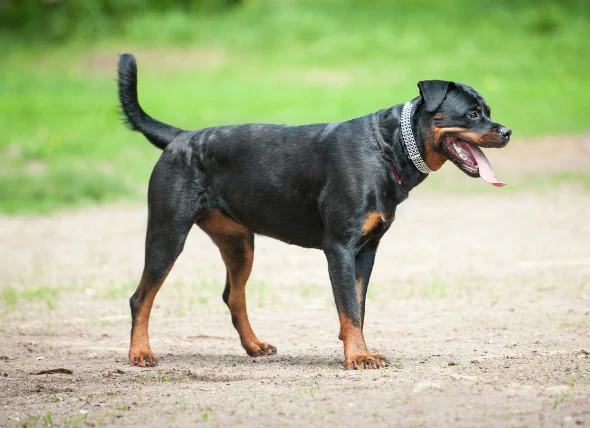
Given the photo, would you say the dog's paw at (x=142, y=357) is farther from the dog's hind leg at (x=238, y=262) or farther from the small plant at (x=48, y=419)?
the small plant at (x=48, y=419)

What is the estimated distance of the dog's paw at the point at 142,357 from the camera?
673cm

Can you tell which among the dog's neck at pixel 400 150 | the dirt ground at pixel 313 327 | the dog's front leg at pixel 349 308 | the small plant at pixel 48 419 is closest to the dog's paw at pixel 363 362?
the dog's front leg at pixel 349 308

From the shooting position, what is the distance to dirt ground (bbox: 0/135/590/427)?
523 cm

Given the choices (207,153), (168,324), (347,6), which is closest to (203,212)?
(207,153)

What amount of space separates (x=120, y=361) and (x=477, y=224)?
678 centimetres

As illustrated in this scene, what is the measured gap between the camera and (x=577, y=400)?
5.08 meters

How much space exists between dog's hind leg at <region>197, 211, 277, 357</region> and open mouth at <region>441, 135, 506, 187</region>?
1.65 metres

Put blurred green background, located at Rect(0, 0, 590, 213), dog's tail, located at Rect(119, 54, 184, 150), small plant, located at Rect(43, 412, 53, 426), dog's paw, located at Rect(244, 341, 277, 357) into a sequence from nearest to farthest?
1. small plant, located at Rect(43, 412, 53, 426)
2. dog's paw, located at Rect(244, 341, 277, 357)
3. dog's tail, located at Rect(119, 54, 184, 150)
4. blurred green background, located at Rect(0, 0, 590, 213)

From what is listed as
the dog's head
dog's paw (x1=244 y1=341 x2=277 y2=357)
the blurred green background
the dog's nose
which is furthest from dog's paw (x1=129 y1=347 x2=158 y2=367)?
the blurred green background

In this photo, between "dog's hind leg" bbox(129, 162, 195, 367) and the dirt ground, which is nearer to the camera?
the dirt ground

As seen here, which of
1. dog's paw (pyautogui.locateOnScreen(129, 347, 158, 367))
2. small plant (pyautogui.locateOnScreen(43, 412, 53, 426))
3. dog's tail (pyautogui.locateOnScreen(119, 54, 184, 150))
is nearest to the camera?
small plant (pyautogui.locateOnScreen(43, 412, 53, 426))

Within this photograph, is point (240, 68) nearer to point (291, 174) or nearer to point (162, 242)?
point (162, 242)

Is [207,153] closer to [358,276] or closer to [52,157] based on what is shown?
[358,276]

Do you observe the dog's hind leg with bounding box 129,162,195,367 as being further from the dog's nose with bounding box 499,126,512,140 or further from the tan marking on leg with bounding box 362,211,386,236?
the dog's nose with bounding box 499,126,512,140
